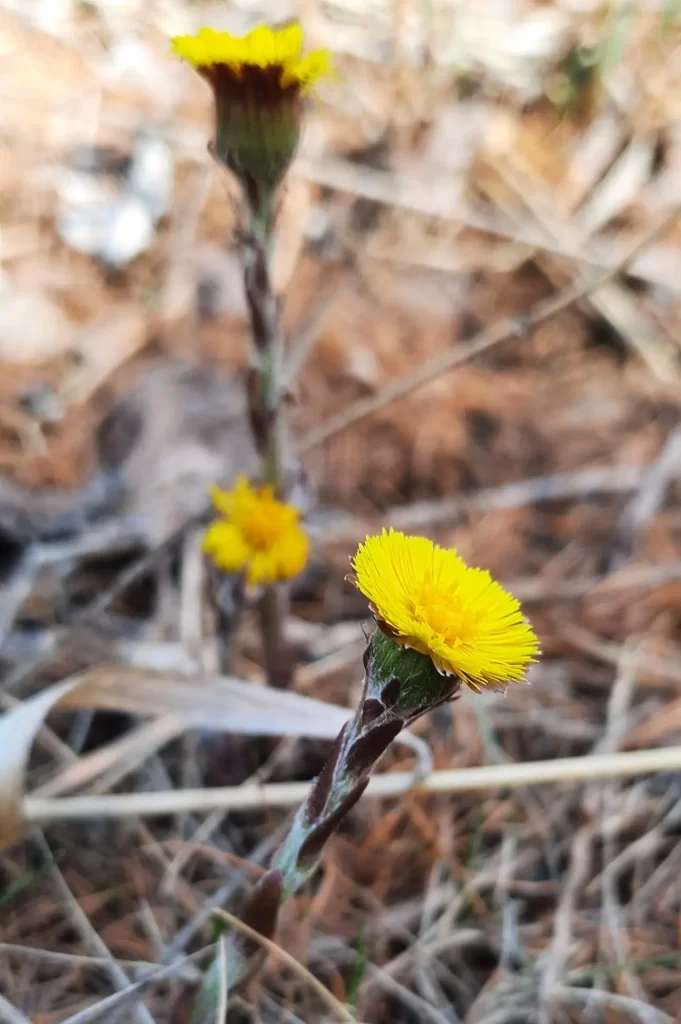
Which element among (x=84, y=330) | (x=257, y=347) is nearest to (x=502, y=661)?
(x=257, y=347)

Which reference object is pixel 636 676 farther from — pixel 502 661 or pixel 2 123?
pixel 2 123

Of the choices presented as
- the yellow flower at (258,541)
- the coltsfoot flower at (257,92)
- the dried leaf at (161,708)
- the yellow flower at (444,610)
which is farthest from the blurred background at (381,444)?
the yellow flower at (444,610)

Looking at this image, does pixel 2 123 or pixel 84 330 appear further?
pixel 2 123

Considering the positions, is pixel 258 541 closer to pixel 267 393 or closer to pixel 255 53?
pixel 267 393

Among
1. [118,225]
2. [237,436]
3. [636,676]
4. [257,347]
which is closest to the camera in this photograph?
[257,347]

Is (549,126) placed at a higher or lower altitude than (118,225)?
higher

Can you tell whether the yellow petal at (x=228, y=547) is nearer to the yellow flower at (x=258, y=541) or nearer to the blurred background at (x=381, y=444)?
the yellow flower at (x=258, y=541)
